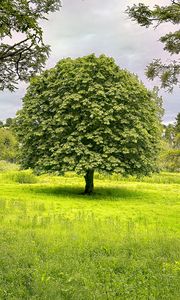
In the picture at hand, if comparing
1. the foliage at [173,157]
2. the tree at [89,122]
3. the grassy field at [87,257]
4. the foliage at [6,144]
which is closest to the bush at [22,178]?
the tree at [89,122]

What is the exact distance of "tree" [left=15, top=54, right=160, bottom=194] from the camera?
24.3m

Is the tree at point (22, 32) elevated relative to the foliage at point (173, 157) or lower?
elevated

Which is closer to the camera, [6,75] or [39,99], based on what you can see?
[6,75]

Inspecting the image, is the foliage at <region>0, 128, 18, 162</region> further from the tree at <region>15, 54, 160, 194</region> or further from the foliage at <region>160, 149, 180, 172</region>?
the foliage at <region>160, 149, 180, 172</region>

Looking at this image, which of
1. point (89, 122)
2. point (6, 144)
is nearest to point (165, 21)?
point (89, 122)

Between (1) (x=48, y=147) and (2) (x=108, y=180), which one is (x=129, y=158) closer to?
(1) (x=48, y=147)

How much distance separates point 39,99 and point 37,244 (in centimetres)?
1802

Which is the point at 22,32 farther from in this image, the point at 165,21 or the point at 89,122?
the point at 89,122

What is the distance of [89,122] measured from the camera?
2489 cm

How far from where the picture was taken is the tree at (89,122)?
79.7 ft

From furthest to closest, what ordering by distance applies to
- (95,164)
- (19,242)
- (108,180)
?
(108,180) → (95,164) → (19,242)

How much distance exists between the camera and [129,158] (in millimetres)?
25750

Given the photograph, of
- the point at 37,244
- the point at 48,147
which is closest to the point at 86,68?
the point at 48,147

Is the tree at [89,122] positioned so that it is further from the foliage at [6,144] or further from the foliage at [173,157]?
the foliage at [6,144]
